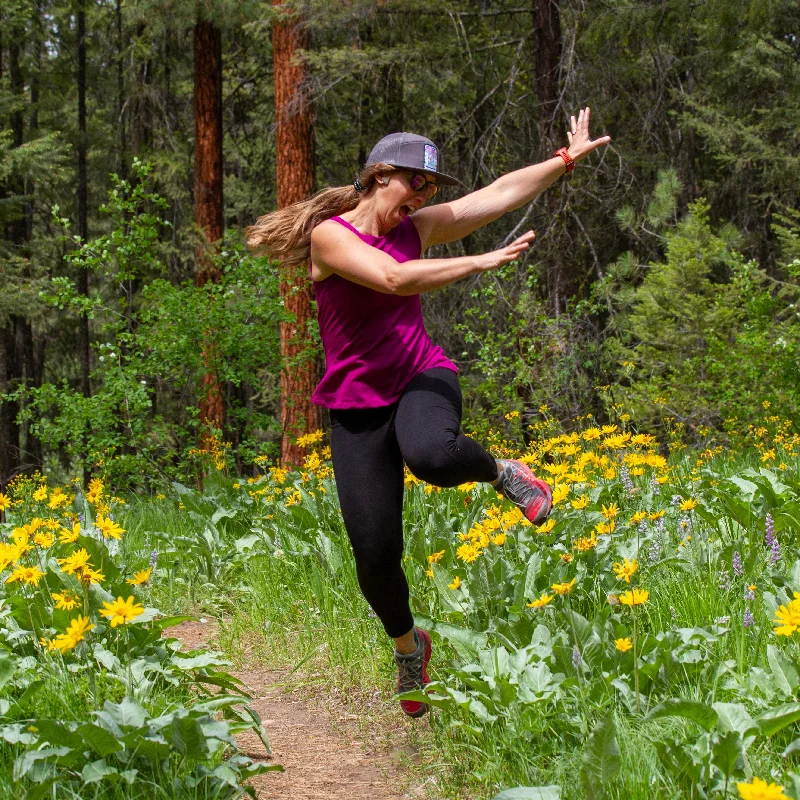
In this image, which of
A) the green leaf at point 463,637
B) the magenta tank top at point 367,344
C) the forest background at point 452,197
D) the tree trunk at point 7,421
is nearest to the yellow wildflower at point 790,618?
the green leaf at point 463,637

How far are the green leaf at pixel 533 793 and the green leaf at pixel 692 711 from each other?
1.21 ft

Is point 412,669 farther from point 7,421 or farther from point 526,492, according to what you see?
point 7,421

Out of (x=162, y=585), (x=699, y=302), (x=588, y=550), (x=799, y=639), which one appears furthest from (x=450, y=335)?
(x=799, y=639)

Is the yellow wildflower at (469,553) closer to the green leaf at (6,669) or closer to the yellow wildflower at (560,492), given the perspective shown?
the yellow wildflower at (560,492)

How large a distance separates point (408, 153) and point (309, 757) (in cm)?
218

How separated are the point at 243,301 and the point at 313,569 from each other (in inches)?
177

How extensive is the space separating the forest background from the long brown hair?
2890mm

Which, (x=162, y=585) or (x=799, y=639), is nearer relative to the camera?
(x=799, y=639)

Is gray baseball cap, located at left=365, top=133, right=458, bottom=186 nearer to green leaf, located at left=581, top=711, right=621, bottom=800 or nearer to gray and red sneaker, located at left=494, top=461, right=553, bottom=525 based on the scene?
gray and red sneaker, located at left=494, top=461, right=553, bottom=525

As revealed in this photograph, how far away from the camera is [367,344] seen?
3459mm

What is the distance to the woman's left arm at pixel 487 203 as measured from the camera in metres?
3.90

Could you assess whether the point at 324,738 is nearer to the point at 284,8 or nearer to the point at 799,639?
the point at 799,639

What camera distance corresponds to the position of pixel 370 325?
11.4 ft

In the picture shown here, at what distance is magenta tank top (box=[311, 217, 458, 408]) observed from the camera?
3.43m
